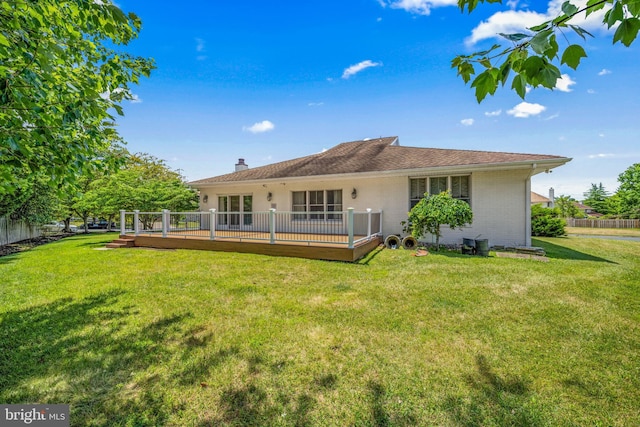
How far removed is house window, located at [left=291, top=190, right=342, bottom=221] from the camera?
11641 mm

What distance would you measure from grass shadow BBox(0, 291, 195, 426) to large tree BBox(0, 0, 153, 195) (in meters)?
1.95

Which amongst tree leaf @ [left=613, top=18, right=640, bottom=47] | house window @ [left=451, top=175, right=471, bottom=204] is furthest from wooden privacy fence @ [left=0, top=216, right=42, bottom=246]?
house window @ [left=451, top=175, right=471, bottom=204]

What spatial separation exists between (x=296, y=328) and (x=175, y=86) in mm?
12422

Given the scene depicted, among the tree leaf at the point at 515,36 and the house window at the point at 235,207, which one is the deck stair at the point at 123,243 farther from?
the tree leaf at the point at 515,36

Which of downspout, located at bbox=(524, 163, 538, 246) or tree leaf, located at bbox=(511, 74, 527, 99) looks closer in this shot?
tree leaf, located at bbox=(511, 74, 527, 99)

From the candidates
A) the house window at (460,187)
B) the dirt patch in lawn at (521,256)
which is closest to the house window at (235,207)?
the house window at (460,187)

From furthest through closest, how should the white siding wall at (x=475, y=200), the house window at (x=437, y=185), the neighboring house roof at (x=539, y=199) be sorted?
the neighboring house roof at (x=539, y=199)
the house window at (x=437, y=185)
the white siding wall at (x=475, y=200)

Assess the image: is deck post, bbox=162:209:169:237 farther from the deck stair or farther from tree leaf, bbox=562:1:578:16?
tree leaf, bbox=562:1:578:16

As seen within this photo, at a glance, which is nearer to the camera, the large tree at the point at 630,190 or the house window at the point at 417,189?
the house window at the point at 417,189

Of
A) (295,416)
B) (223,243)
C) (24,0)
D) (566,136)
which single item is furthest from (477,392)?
(566,136)

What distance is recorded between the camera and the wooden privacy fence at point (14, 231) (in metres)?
13.0

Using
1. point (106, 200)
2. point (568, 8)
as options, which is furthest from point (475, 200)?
point (106, 200)

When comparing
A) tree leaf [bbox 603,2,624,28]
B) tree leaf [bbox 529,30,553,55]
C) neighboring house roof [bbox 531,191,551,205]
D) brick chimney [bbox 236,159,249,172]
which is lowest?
tree leaf [bbox 529,30,553,55]

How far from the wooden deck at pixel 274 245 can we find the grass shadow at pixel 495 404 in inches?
191
